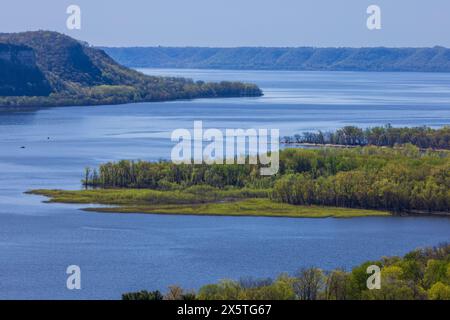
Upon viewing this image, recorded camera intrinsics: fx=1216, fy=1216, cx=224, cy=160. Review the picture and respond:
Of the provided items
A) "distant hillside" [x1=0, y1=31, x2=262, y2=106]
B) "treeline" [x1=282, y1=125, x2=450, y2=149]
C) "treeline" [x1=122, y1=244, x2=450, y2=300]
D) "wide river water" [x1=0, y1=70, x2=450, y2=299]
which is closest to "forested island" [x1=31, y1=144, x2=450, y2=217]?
"wide river water" [x1=0, y1=70, x2=450, y2=299]

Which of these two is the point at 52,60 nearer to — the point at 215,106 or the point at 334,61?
the point at 215,106

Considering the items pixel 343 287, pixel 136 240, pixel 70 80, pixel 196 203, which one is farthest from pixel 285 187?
pixel 70 80

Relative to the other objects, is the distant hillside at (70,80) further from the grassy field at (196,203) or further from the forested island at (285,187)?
the grassy field at (196,203)

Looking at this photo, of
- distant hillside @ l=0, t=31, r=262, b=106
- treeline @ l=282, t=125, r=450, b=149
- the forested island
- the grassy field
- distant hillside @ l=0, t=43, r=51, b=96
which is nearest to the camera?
the grassy field

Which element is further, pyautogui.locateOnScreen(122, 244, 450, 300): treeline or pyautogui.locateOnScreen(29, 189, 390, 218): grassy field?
pyautogui.locateOnScreen(29, 189, 390, 218): grassy field

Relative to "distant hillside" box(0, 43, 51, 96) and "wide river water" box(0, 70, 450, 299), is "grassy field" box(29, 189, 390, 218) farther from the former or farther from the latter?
"distant hillside" box(0, 43, 51, 96)
